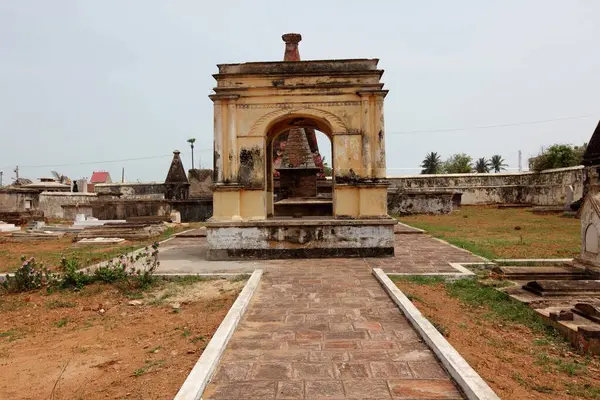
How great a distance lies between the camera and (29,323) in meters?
5.73

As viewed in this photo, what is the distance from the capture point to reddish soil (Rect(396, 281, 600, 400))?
354 centimetres


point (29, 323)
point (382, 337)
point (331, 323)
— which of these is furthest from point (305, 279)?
point (29, 323)

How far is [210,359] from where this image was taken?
12.3ft

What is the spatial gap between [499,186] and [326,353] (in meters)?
34.3

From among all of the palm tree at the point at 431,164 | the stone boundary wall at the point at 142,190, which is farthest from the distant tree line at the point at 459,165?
the stone boundary wall at the point at 142,190

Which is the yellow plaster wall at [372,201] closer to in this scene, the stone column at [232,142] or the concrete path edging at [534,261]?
the concrete path edging at [534,261]

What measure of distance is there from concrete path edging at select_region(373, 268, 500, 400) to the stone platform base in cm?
377

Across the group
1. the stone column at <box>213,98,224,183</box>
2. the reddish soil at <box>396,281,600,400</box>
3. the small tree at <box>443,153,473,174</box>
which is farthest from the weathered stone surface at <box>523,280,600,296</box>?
the small tree at <box>443,153,473,174</box>

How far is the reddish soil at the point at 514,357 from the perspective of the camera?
3.54m

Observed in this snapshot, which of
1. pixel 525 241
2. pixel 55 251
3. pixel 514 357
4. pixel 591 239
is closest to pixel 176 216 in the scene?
pixel 55 251

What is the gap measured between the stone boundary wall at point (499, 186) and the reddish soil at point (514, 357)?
23.8 meters

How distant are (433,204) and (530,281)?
2000cm

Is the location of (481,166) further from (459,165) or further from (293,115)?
(293,115)

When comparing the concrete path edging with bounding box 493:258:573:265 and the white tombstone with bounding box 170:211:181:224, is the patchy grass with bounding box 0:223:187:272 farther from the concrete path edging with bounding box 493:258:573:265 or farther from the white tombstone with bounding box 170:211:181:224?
the concrete path edging with bounding box 493:258:573:265
